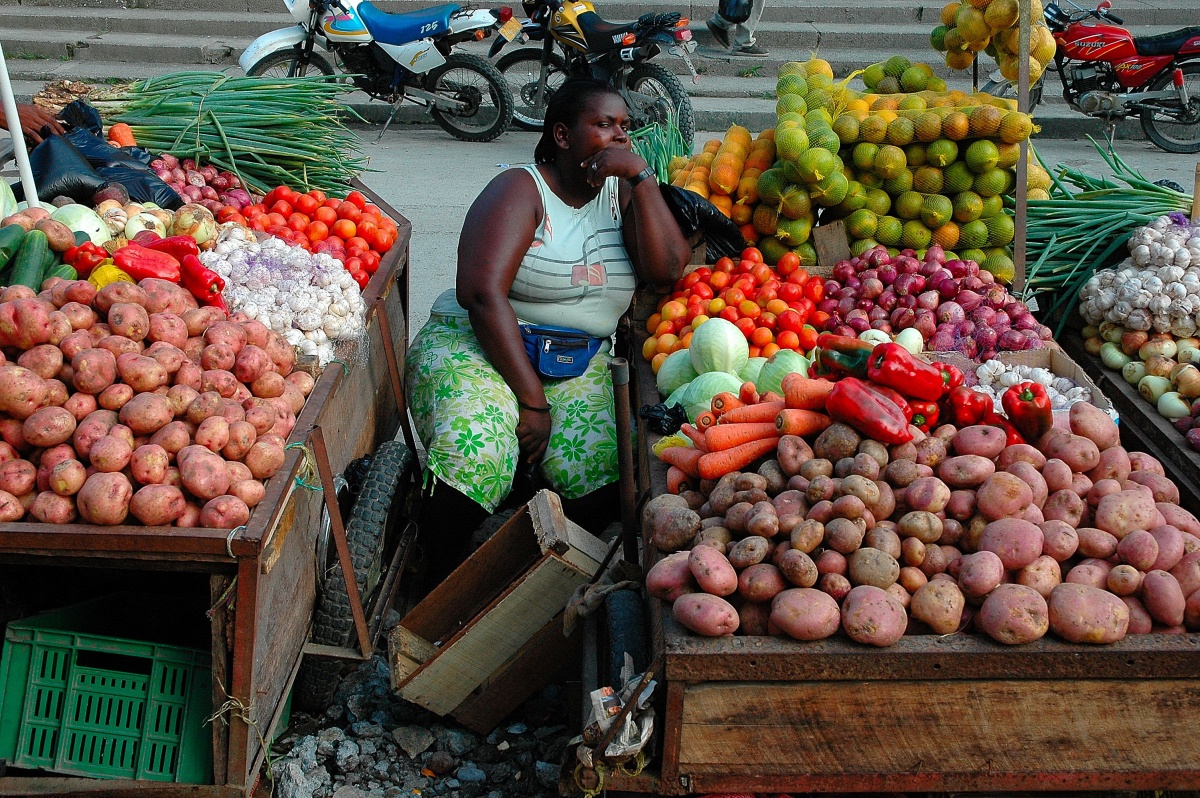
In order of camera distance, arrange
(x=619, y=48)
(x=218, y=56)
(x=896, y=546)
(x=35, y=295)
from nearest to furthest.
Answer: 1. (x=896, y=546)
2. (x=35, y=295)
3. (x=619, y=48)
4. (x=218, y=56)

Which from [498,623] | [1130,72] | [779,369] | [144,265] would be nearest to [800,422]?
[779,369]

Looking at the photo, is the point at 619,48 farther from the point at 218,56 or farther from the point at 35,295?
the point at 35,295

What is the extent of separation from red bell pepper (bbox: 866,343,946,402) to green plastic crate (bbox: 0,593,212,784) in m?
1.92

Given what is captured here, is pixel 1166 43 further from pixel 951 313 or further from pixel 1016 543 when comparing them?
pixel 1016 543

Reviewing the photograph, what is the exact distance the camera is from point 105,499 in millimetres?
2262

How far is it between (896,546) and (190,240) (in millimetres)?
2450

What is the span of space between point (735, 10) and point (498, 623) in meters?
9.60

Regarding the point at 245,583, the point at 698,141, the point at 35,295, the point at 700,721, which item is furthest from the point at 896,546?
the point at 698,141

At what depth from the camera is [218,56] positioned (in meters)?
11.6

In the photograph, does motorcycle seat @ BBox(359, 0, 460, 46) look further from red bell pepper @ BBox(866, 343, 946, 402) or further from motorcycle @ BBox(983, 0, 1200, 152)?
red bell pepper @ BBox(866, 343, 946, 402)

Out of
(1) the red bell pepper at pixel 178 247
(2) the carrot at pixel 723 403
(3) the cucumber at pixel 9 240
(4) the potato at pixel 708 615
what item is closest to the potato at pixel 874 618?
(4) the potato at pixel 708 615

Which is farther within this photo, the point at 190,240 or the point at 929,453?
the point at 190,240

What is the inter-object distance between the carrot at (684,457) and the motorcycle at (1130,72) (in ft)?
26.6

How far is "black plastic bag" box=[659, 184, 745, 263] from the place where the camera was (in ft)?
13.2
